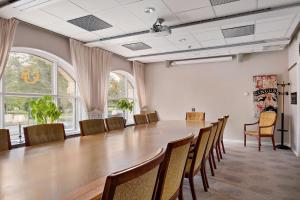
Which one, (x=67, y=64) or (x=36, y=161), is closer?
(x=36, y=161)

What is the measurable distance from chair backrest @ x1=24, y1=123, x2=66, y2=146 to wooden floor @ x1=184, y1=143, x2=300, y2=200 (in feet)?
5.62

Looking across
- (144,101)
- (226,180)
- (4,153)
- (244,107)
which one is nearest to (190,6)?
(226,180)

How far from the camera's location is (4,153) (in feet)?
5.73

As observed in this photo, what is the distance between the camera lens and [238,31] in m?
4.10

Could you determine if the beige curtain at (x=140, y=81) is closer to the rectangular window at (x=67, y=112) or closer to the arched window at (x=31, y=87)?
the arched window at (x=31, y=87)

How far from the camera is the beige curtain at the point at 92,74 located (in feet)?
14.9

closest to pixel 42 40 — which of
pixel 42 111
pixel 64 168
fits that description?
pixel 42 111

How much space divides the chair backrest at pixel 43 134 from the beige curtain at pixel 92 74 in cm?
222

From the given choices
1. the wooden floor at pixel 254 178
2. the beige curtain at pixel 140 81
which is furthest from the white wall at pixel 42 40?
the wooden floor at pixel 254 178

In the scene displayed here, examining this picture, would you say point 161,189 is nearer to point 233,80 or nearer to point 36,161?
point 36,161

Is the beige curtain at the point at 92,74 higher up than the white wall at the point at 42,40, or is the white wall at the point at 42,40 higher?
the white wall at the point at 42,40

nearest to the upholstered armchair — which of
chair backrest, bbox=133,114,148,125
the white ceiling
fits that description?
the white ceiling

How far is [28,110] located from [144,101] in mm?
3864

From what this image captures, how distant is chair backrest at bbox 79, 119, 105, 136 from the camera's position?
2.89 metres
